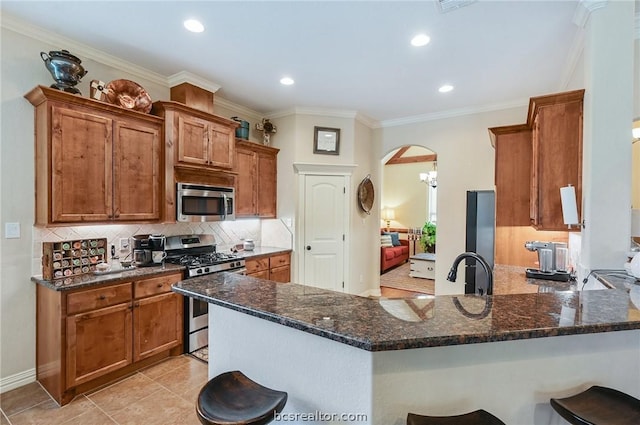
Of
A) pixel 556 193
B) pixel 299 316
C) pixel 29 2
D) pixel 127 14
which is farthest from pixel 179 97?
pixel 556 193

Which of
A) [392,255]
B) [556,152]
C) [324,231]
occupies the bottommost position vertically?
[392,255]

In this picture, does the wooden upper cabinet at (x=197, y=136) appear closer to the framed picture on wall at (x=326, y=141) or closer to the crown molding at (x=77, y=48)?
the crown molding at (x=77, y=48)

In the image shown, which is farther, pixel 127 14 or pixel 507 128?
pixel 507 128

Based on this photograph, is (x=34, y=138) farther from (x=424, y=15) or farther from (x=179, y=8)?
(x=424, y=15)

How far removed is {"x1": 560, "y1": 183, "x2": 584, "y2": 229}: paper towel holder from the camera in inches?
84.4

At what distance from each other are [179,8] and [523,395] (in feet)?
9.93

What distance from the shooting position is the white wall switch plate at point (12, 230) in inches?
95.2

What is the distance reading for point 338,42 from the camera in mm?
2717

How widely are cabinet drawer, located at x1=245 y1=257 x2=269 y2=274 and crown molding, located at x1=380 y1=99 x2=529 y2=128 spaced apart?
2962 mm

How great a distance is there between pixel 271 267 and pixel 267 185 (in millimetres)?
1213

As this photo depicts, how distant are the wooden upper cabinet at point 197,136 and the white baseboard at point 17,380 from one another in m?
2.14

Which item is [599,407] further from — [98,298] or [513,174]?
[98,298]

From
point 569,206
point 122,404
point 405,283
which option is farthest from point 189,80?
point 405,283

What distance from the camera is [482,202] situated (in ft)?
12.8
